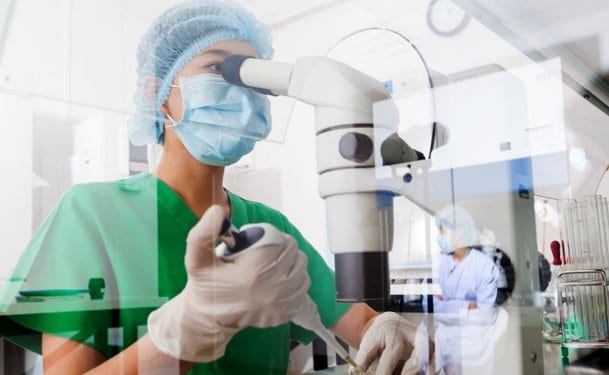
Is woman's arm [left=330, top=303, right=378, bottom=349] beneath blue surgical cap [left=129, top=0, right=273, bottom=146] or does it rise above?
beneath

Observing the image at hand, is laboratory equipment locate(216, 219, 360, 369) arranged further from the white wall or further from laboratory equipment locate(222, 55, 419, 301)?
the white wall

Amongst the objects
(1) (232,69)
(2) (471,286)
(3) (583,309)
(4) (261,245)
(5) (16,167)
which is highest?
(1) (232,69)

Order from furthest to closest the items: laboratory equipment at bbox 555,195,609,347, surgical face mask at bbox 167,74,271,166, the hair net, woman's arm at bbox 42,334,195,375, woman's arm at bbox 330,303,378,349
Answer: laboratory equipment at bbox 555,195,609,347 < the hair net < woman's arm at bbox 330,303,378,349 < surgical face mask at bbox 167,74,271,166 < woman's arm at bbox 42,334,195,375

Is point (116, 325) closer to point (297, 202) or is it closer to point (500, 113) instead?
point (297, 202)

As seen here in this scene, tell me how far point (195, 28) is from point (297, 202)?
0.36 meters

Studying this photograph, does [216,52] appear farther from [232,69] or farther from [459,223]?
[459,223]

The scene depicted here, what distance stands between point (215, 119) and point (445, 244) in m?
0.64

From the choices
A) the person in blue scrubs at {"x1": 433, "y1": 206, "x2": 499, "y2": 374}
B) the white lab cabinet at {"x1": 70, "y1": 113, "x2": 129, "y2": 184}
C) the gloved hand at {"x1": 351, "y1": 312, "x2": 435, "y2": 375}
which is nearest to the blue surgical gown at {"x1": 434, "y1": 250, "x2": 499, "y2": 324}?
the person in blue scrubs at {"x1": 433, "y1": 206, "x2": 499, "y2": 374}

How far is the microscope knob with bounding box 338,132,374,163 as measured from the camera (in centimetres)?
106

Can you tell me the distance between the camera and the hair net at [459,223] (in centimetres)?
128

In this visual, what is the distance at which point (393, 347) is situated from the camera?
115cm

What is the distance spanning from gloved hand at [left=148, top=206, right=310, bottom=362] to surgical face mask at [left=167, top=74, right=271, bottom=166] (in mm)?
100

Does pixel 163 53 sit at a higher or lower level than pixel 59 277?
higher

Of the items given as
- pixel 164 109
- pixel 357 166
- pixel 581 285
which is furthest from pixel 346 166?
pixel 581 285
